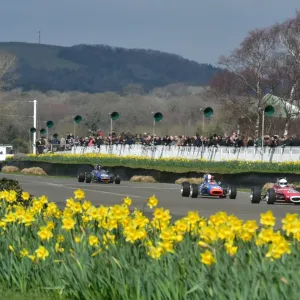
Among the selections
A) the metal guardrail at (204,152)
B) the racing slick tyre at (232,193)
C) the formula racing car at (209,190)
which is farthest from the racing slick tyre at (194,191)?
the metal guardrail at (204,152)

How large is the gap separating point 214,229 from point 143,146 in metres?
49.9

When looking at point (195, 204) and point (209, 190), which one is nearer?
point (195, 204)

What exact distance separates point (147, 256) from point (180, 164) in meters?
42.3

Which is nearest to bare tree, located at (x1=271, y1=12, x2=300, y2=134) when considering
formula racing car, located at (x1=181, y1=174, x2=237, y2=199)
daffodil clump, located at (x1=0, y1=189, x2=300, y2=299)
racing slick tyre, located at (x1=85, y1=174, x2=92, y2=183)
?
racing slick tyre, located at (x1=85, y1=174, x2=92, y2=183)

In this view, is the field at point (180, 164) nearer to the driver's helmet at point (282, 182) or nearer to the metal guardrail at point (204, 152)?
the metal guardrail at point (204, 152)

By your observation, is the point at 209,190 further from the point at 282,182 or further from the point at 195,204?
the point at 195,204

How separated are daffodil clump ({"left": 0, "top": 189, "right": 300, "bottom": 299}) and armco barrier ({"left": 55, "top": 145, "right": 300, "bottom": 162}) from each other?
34047 mm

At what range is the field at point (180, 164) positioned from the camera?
42.3m

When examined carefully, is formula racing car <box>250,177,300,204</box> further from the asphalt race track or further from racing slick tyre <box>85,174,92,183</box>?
racing slick tyre <box>85,174,92,183</box>

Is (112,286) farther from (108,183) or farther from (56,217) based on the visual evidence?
(108,183)

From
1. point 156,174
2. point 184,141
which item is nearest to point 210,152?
point 184,141

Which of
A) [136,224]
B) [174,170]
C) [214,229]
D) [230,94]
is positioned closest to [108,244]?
[136,224]

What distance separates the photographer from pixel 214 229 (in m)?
8.84

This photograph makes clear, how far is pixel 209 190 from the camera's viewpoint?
101 feet
